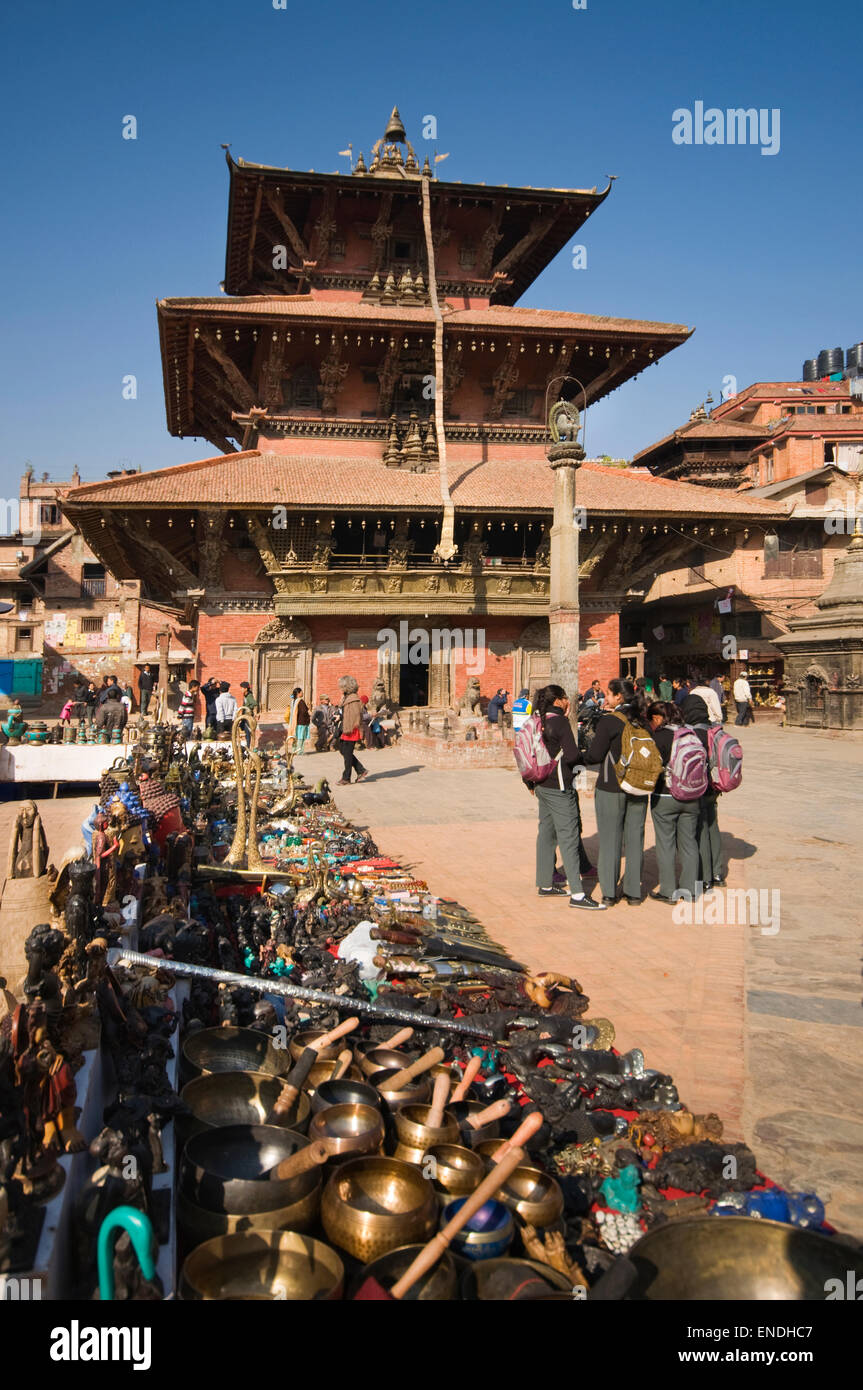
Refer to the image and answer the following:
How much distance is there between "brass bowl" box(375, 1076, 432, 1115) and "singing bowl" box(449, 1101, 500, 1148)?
0.13 metres

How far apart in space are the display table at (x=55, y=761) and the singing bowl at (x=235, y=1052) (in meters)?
13.3

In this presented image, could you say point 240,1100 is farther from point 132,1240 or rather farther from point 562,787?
point 562,787

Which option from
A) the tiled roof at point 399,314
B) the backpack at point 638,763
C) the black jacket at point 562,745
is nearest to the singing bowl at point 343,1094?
the black jacket at point 562,745

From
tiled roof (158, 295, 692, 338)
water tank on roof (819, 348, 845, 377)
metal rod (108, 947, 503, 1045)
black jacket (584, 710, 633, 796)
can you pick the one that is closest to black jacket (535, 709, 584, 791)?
black jacket (584, 710, 633, 796)

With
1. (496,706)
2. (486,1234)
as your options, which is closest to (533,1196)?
(486,1234)

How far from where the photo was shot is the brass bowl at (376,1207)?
256cm

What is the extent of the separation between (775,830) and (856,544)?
14859 millimetres

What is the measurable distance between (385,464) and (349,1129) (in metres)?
22.9

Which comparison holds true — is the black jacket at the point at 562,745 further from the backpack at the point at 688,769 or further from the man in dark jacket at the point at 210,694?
the man in dark jacket at the point at 210,694

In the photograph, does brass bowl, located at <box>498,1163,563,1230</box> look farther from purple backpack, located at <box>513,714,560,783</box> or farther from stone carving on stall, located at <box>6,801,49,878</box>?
purple backpack, located at <box>513,714,560,783</box>

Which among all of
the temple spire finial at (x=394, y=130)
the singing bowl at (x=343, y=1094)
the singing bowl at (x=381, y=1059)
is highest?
the temple spire finial at (x=394, y=130)

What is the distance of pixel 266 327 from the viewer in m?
22.7

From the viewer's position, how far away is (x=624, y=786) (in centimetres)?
726
